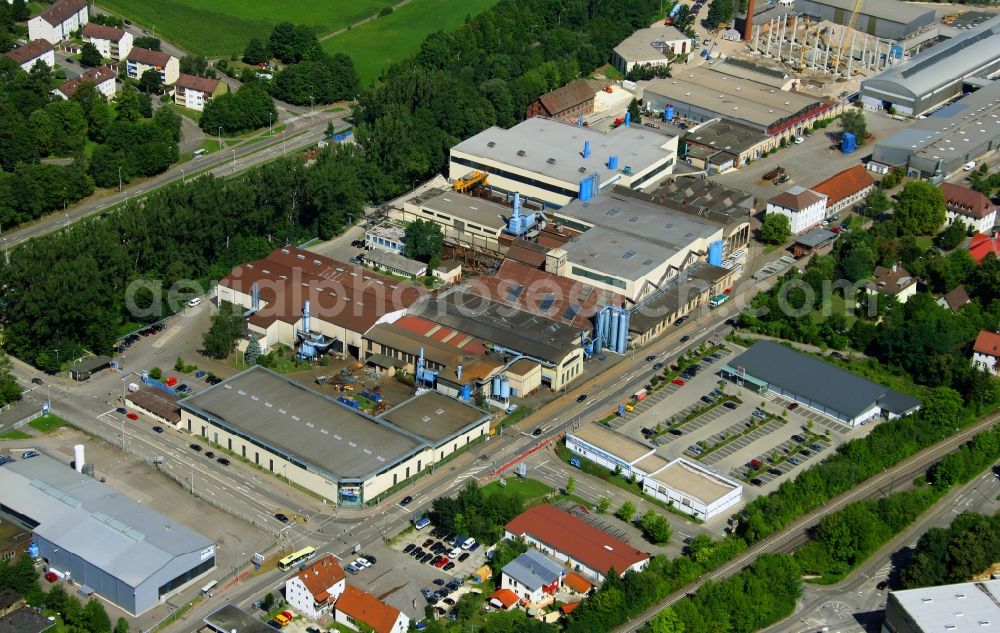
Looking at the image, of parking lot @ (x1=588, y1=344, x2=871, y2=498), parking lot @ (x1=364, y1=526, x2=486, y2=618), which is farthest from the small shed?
parking lot @ (x1=588, y1=344, x2=871, y2=498)

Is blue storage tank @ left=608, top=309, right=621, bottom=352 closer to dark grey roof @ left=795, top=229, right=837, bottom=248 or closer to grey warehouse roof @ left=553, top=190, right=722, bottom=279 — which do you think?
grey warehouse roof @ left=553, top=190, right=722, bottom=279

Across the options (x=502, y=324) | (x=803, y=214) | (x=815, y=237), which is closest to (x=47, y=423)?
(x=502, y=324)

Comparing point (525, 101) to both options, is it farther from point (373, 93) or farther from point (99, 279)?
point (99, 279)

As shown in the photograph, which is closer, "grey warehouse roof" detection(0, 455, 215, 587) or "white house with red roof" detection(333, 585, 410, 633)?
"white house with red roof" detection(333, 585, 410, 633)

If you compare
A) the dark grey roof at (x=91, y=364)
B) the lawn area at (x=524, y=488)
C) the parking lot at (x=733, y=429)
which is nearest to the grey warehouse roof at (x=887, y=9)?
the parking lot at (x=733, y=429)

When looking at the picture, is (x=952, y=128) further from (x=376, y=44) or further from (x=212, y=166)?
(x=212, y=166)
